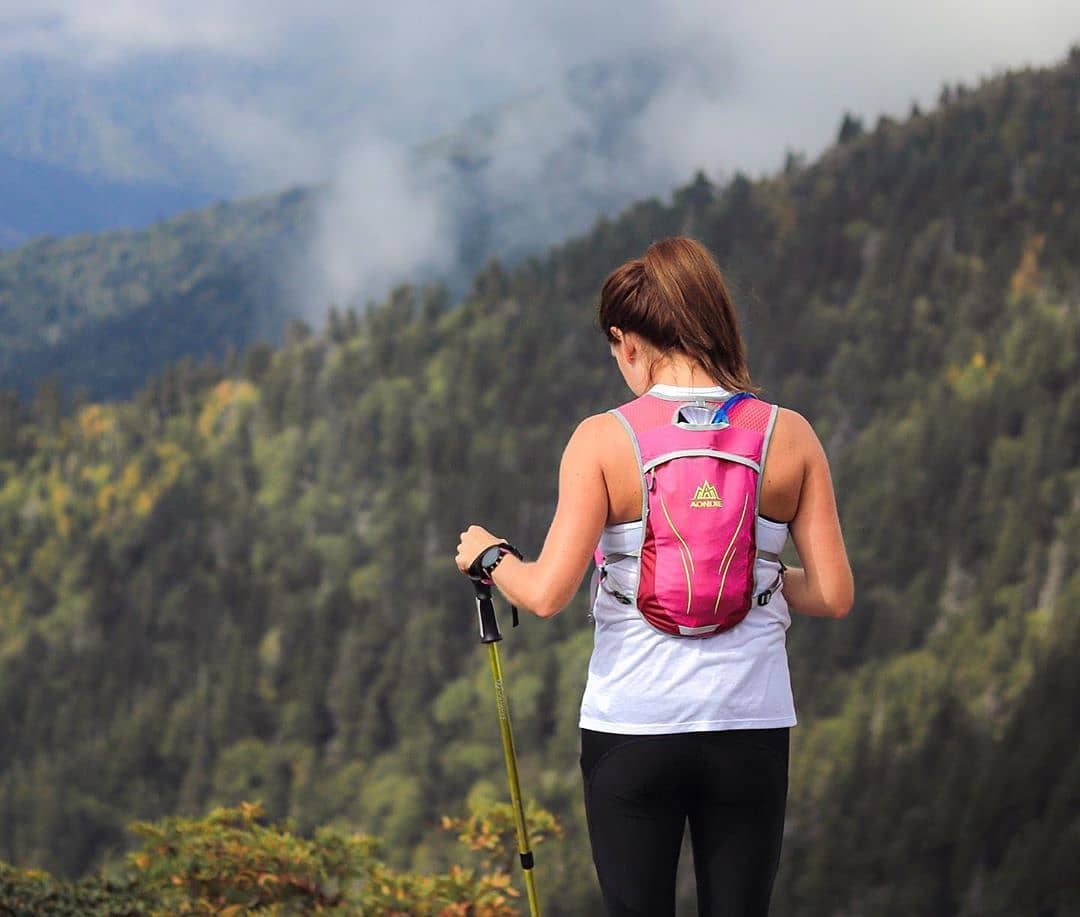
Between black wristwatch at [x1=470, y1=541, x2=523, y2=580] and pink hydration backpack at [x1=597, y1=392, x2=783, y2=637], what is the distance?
0.20 metres

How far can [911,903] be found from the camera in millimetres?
21312

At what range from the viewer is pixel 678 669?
6.30ft

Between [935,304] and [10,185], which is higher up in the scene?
[10,185]

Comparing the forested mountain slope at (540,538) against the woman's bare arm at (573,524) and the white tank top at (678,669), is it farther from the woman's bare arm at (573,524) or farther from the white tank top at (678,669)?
the woman's bare arm at (573,524)

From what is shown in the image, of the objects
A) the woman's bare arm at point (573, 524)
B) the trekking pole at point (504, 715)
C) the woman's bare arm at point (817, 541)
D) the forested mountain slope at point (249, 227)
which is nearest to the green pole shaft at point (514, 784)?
the trekking pole at point (504, 715)

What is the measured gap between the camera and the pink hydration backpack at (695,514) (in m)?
1.91

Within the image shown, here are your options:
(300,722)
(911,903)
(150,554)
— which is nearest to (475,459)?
(300,722)

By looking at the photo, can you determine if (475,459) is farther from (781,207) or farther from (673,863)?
(673,863)

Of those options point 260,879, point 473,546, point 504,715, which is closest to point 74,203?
point 260,879

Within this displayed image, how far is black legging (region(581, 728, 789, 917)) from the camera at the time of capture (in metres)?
1.90

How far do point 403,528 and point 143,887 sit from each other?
38804mm

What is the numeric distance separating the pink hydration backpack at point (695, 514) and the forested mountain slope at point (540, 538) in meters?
17.8

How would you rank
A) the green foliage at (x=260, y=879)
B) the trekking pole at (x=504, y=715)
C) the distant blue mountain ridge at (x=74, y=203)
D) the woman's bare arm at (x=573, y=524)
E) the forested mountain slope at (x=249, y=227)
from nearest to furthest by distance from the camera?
the woman's bare arm at (x=573, y=524), the trekking pole at (x=504, y=715), the green foliage at (x=260, y=879), the forested mountain slope at (x=249, y=227), the distant blue mountain ridge at (x=74, y=203)

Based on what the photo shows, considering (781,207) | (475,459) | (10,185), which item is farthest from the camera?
(10,185)
